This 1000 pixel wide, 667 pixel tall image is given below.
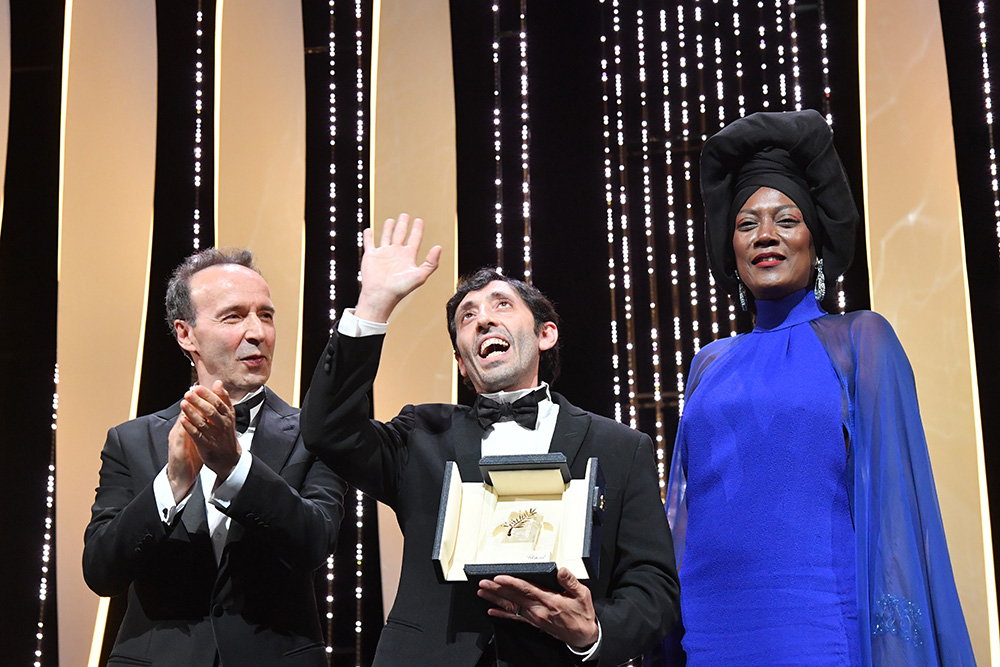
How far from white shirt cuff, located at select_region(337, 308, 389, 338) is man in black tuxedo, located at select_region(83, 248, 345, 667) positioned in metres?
0.27

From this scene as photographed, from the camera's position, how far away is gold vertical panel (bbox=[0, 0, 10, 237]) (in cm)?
432

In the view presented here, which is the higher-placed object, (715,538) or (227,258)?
(227,258)

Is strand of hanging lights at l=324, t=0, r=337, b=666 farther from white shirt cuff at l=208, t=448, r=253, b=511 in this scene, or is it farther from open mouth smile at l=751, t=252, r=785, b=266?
open mouth smile at l=751, t=252, r=785, b=266

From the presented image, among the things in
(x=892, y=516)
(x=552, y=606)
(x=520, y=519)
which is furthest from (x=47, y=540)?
(x=892, y=516)

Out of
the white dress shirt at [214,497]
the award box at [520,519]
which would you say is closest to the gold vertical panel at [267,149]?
the white dress shirt at [214,497]

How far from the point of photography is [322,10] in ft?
14.2

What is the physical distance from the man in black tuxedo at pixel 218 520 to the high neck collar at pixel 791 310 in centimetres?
107

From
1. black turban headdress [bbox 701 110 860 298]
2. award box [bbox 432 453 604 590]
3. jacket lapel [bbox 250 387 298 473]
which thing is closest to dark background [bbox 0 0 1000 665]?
black turban headdress [bbox 701 110 860 298]

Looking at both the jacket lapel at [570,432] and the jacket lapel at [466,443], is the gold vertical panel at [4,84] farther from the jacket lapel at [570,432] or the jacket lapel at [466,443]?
the jacket lapel at [570,432]

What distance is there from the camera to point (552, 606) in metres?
1.86

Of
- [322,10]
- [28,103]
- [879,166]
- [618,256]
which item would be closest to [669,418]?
[618,256]

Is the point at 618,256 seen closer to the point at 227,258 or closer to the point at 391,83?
the point at 391,83

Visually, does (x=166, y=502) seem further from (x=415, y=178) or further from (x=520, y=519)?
(x=415, y=178)

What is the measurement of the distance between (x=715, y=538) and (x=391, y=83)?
102 inches
